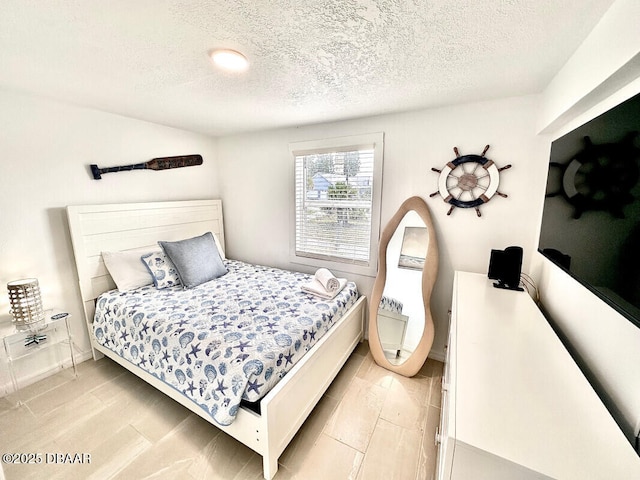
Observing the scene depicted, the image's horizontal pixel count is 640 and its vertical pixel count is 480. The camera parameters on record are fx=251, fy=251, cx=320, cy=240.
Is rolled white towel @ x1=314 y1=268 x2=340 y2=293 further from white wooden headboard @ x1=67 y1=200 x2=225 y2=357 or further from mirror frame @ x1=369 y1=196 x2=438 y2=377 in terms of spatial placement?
white wooden headboard @ x1=67 y1=200 x2=225 y2=357

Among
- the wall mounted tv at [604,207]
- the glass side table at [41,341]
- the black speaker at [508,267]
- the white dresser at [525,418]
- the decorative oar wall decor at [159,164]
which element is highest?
the decorative oar wall decor at [159,164]

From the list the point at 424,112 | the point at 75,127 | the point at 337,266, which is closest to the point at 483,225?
the point at 424,112

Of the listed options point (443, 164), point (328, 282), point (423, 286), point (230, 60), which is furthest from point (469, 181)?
point (230, 60)

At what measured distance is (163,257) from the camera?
251 cm

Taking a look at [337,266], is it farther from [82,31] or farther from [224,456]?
[82,31]

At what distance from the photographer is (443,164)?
215cm

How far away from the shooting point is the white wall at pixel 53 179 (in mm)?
1882

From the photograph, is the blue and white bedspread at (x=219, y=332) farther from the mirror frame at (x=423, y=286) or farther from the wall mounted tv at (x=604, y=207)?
the wall mounted tv at (x=604, y=207)

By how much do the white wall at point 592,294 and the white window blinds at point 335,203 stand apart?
4.60ft

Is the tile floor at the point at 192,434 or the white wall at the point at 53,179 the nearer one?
the tile floor at the point at 192,434

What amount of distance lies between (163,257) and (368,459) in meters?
2.40

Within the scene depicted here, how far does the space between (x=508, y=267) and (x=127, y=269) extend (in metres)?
3.19

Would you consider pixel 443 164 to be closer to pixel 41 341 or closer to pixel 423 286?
pixel 423 286

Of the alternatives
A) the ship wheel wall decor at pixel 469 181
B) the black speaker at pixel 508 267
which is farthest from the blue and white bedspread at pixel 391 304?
the ship wheel wall decor at pixel 469 181
